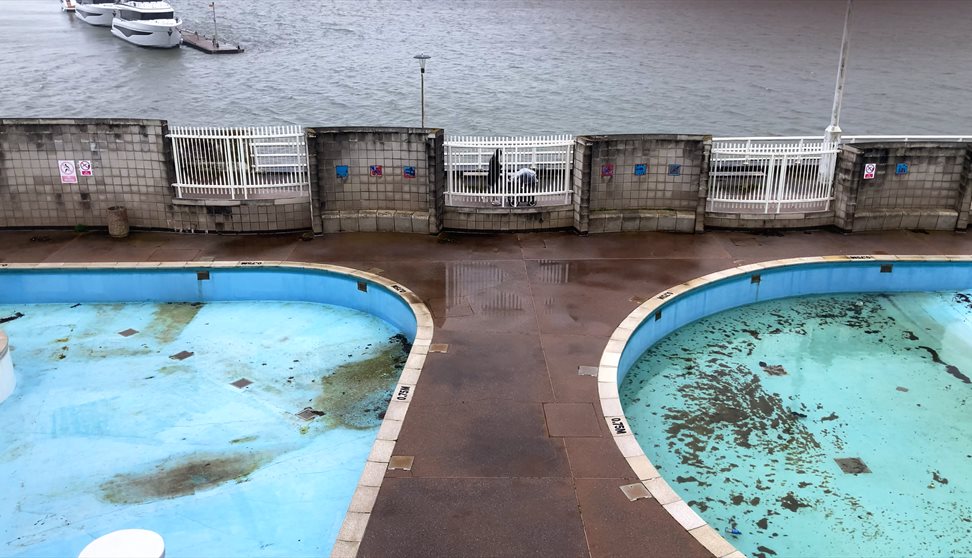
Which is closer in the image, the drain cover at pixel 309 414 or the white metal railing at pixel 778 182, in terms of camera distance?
the drain cover at pixel 309 414

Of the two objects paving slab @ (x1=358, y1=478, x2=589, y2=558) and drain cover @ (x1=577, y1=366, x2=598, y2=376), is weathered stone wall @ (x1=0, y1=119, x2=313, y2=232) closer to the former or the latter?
drain cover @ (x1=577, y1=366, x2=598, y2=376)

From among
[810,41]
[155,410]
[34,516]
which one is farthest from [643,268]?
[810,41]

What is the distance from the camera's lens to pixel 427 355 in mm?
10203

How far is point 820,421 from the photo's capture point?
32.5 feet

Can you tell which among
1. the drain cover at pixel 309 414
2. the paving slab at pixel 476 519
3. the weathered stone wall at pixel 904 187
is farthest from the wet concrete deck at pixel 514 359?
the drain cover at pixel 309 414

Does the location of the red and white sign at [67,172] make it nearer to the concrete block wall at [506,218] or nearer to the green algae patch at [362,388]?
the concrete block wall at [506,218]

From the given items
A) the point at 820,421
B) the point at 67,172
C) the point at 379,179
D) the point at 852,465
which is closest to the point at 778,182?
the point at 820,421

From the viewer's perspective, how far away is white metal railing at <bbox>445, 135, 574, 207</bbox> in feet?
49.2

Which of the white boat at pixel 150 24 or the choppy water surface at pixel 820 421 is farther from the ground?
the white boat at pixel 150 24

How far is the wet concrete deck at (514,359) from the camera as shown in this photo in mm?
6898

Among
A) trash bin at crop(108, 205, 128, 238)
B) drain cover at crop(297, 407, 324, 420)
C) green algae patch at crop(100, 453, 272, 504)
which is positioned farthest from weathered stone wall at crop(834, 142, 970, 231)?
trash bin at crop(108, 205, 128, 238)

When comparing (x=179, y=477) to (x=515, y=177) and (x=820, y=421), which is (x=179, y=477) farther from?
(x=515, y=177)

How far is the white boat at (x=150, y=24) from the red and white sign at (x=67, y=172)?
57.5 meters

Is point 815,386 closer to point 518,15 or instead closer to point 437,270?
point 437,270
